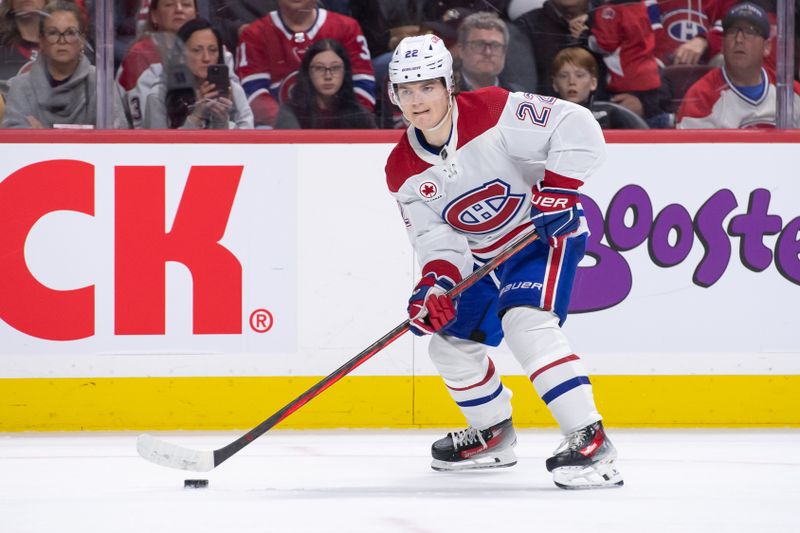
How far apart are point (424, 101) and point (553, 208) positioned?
0.40 m

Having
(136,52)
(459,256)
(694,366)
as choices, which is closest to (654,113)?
(694,366)

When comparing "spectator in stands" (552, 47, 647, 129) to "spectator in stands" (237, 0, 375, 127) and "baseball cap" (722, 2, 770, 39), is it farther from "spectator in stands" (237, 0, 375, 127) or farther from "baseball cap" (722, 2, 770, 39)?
"spectator in stands" (237, 0, 375, 127)

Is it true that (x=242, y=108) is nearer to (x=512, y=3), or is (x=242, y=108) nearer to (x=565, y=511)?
(x=512, y=3)

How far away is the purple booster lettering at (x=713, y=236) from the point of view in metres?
4.09

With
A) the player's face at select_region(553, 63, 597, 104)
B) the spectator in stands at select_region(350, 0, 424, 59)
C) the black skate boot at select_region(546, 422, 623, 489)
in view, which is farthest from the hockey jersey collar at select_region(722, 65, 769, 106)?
the black skate boot at select_region(546, 422, 623, 489)

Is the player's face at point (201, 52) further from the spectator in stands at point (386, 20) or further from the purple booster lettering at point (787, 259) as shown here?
the purple booster lettering at point (787, 259)

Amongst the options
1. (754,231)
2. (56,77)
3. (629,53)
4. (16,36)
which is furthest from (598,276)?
(16,36)

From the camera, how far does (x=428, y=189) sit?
3082mm

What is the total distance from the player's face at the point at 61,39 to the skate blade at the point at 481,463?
1.81 metres

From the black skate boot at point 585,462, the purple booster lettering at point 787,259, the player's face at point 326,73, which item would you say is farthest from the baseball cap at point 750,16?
the black skate boot at point 585,462

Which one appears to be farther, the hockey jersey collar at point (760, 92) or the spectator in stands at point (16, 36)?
the hockey jersey collar at point (760, 92)

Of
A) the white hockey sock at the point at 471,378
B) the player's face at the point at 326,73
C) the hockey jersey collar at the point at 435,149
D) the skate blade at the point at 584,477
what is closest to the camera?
the skate blade at the point at 584,477

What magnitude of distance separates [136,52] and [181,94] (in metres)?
0.20

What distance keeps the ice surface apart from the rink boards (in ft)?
0.44
